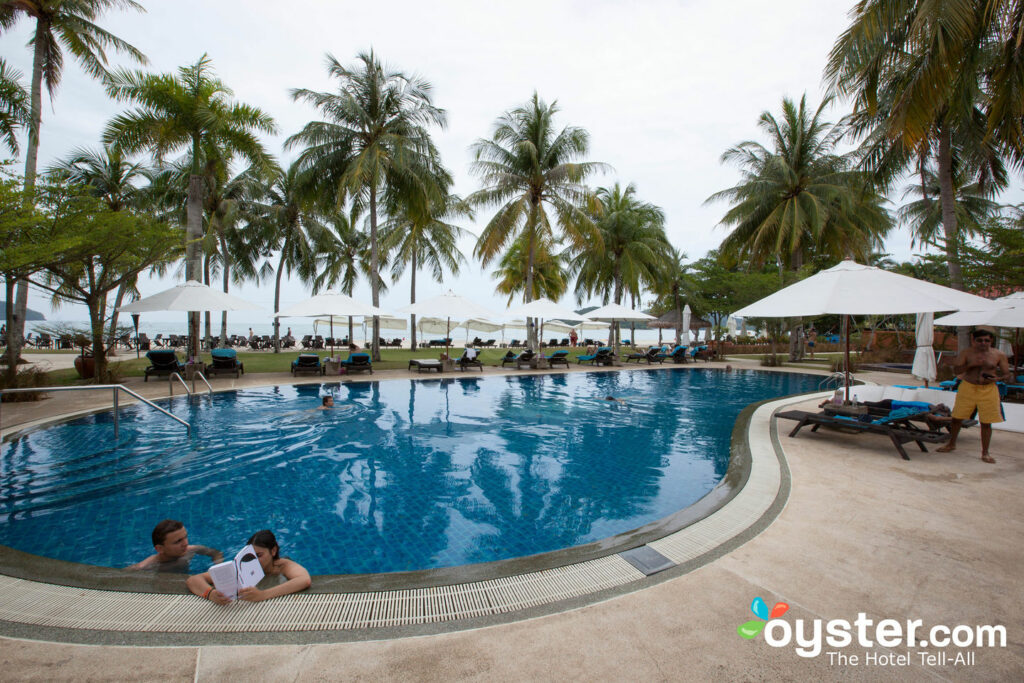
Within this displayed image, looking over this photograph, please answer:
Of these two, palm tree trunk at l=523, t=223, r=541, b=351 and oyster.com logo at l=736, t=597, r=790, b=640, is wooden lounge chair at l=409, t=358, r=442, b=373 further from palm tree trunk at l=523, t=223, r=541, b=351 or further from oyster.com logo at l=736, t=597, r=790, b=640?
oyster.com logo at l=736, t=597, r=790, b=640

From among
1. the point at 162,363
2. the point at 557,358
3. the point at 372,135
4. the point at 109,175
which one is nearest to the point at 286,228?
the point at 109,175

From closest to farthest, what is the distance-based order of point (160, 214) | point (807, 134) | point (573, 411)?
point (573, 411) < point (807, 134) < point (160, 214)

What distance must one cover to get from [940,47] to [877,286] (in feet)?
13.8

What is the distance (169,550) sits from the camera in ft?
11.1

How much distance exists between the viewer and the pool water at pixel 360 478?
4102 millimetres

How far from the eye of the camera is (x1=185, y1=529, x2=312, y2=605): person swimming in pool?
2.69m

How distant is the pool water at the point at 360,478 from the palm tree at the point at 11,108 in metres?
9.06

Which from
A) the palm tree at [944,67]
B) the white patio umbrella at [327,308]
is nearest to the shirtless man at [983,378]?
the palm tree at [944,67]

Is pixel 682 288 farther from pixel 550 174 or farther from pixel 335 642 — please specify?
pixel 335 642

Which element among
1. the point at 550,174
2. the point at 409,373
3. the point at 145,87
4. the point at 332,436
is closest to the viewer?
the point at 332,436

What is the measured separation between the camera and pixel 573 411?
1027cm

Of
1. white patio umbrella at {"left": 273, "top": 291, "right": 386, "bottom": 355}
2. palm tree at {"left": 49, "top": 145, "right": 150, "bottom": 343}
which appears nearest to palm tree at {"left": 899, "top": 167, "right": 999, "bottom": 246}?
white patio umbrella at {"left": 273, "top": 291, "right": 386, "bottom": 355}

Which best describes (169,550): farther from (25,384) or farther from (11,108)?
(11,108)

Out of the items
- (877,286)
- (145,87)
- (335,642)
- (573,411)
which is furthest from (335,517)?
(145,87)
